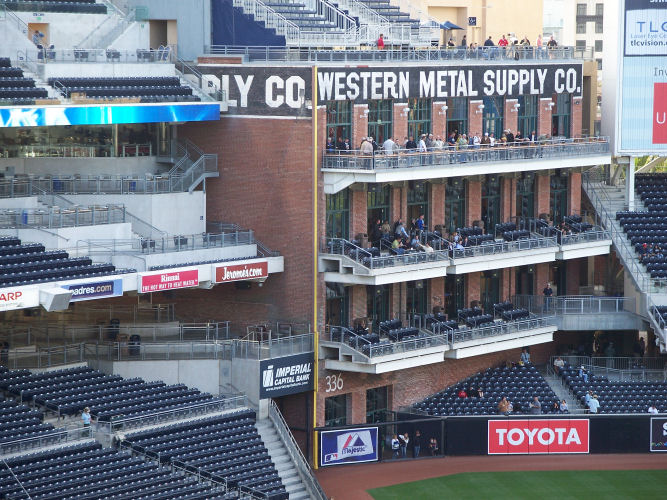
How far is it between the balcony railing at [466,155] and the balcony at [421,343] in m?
5.73

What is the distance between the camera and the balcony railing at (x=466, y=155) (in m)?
57.7

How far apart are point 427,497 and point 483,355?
9495 mm

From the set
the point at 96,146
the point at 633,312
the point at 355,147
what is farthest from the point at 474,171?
the point at 96,146

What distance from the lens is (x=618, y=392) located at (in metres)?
63.4

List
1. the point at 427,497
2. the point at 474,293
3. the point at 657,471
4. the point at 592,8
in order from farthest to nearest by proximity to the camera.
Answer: the point at 592,8 < the point at 474,293 < the point at 657,471 < the point at 427,497

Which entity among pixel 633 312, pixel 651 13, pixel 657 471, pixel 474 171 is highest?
pixel 651 13

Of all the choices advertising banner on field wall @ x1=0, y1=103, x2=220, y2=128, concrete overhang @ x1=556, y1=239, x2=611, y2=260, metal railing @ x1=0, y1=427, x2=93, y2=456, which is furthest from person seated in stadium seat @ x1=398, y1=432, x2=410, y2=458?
metal railing @ x1=0, y1=427, x2=93, y2=456

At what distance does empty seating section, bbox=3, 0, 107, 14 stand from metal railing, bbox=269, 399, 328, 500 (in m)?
15.6

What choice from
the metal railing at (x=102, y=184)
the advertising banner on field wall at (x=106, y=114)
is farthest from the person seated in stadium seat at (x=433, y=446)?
the advertising banner on field wall at (x=106, y=114)

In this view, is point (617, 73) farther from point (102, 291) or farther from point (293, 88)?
point (102, 291)

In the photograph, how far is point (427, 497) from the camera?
185 feet

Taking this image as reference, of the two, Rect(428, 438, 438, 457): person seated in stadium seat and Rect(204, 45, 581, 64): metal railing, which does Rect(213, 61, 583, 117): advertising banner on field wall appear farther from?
Rect(428, 438, 438, 457): person seated in stadium seat

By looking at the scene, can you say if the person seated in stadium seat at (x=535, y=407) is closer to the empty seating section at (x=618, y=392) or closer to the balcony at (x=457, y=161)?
the empty seating section at (x=618, y=392)

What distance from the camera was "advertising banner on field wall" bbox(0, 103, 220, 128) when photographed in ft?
176
